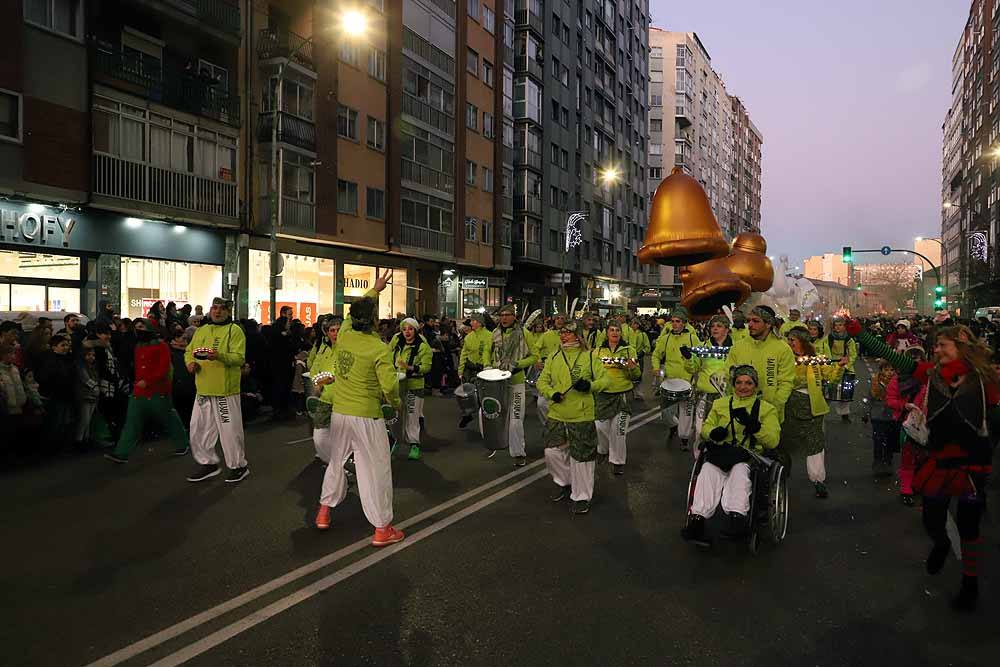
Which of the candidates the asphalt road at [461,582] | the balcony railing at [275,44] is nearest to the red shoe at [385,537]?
the asphalt road at [461,582]

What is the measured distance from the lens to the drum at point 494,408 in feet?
32.6

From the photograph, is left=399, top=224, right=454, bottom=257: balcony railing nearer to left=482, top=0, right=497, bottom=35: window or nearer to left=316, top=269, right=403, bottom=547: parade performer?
left=482, top=0, right=497, bottom=35: window

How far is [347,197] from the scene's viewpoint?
28.0 meters

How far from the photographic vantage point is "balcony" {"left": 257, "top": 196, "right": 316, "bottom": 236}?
2400 cm

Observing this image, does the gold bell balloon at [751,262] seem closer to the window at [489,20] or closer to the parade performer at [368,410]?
the parade performer at [368,410]

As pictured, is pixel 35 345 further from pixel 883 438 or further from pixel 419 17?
pixel 419 17

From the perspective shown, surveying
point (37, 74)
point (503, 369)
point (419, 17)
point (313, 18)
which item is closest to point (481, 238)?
point (419, 17)

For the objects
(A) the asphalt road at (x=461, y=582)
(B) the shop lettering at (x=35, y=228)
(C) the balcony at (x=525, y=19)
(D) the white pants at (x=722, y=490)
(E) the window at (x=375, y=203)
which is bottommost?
(A) the asphalt road at (x=461, y=582)

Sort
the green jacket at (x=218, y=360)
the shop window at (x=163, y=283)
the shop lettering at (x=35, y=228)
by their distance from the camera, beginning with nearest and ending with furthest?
the green jacket at (x=218, y=360) → the shop lettering at (x=35, y=228) → the shop window at (x=163, y=283)

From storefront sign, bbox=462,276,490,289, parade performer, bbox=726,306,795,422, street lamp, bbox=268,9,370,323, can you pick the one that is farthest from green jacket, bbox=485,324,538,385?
storefront sign, bbox=462,276,490,289

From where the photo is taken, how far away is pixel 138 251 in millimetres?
20047

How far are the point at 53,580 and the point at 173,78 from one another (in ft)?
60.8

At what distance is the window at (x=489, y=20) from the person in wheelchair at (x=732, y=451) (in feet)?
120

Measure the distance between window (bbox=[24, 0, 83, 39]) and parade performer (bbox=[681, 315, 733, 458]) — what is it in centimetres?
1635
